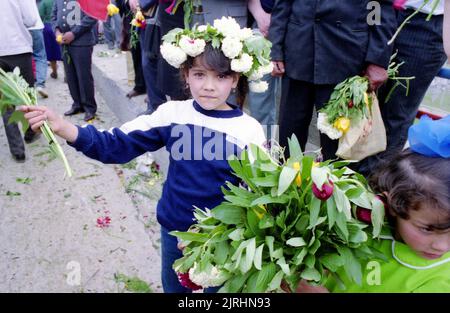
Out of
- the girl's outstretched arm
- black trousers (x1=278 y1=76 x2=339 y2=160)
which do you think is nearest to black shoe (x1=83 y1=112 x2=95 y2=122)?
black trousers (x1=278 y1=76 x2=339 y2=160)

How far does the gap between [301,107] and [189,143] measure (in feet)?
4.03

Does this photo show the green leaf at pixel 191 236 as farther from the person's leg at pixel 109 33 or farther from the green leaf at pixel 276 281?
the person's leg at pixel 109 33

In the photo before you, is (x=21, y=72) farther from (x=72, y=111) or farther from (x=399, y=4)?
(x=399, y=4)

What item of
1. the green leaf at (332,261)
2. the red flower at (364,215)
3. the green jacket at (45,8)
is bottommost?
the green jacket at (45,8)

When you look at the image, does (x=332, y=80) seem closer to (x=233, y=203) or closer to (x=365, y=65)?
(x=365, y=65)

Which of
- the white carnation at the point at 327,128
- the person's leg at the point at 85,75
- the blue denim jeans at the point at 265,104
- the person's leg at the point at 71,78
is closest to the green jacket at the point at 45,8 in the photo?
the person's leg at the point at 71,78

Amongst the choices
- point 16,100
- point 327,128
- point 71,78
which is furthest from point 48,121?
point 71,78

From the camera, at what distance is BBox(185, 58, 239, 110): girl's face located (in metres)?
1.79

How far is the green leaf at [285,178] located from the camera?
120 centimetres

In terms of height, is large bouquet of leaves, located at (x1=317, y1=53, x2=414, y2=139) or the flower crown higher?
the flower crown

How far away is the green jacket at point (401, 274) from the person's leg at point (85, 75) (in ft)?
16.3

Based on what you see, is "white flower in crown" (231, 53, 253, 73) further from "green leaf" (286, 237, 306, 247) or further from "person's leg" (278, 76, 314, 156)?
"person's leg" (278, 76, 314, 156)

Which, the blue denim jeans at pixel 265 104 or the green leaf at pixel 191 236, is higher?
the green leaf at pixel 191 236

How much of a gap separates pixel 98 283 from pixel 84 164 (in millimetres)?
1965
